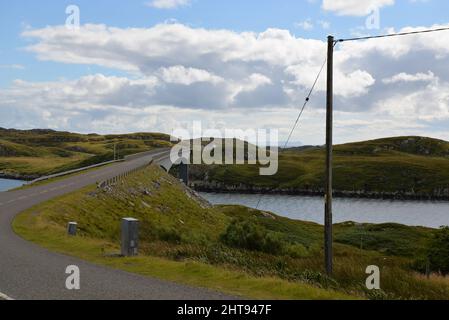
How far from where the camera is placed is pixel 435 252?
3481 centimetres

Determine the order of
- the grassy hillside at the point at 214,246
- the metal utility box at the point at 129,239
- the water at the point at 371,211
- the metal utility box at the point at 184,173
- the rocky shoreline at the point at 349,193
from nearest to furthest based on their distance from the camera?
the grassy hillside at the point at 214,246 < the metal utility box at the point at 129,239 < the metal utility box at the point at 184,173 < the water at the point at 371,211 < the rocky shoreline at the point at 349,193

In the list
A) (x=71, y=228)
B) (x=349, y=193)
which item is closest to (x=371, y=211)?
(x=349, y=193)

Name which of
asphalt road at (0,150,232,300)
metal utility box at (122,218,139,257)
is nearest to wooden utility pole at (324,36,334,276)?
metal utility box at (122,218,139,257)

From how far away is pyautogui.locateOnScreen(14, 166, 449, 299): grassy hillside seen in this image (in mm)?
14633

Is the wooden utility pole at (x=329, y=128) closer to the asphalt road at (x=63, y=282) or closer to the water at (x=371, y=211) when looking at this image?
the asphalt road at (x=63, y=282)

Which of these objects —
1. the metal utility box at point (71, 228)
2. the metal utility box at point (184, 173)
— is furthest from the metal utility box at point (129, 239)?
the metal utility box at point (184, 173)

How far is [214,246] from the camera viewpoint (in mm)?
26797

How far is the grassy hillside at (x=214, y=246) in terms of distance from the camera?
14.6m

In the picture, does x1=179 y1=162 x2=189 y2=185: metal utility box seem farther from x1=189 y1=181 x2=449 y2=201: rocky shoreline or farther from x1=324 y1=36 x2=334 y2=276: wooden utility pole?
x1=324 y1=36 x2=334 y2=276: wooden utility pole
